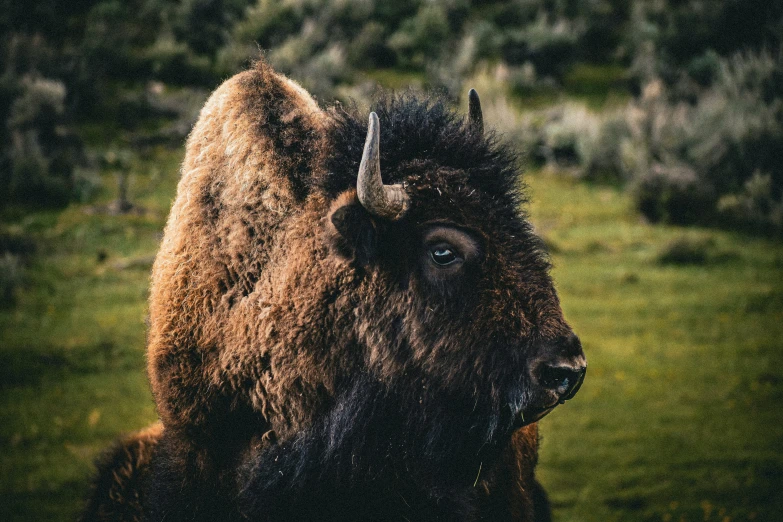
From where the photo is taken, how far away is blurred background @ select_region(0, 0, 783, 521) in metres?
7.18

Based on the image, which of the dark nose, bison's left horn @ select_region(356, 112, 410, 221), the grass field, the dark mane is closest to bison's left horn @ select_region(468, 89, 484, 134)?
the dark mane

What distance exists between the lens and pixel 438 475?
2.79 m

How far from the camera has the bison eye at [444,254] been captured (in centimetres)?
261

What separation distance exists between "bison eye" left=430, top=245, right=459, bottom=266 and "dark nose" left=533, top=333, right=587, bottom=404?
0.49m

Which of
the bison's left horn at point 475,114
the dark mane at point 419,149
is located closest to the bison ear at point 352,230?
the dark mane at point 419,149

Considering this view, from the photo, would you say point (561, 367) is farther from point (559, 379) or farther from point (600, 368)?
point (600, 368)

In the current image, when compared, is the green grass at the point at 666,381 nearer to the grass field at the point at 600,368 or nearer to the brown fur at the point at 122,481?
the grass field at the point at 600,368

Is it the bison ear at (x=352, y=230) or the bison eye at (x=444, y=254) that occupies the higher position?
the bison ear at (x=352, y=230)

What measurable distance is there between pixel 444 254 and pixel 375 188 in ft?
1.29

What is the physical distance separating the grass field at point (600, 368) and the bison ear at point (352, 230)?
3.66 meters

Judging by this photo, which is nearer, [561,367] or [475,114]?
[561,367]

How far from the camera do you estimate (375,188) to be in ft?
7.96

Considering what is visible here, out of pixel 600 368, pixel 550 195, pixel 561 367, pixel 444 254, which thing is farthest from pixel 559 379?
pixel 550 195

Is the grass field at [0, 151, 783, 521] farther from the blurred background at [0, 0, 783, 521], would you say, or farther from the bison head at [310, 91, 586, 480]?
the bison head at [310, 91, 586, 480]
